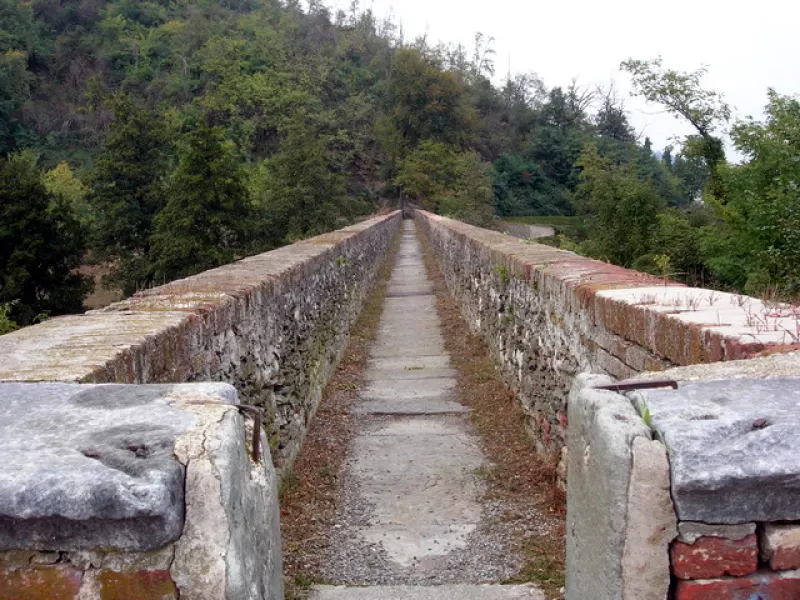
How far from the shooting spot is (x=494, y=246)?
27.4 feet

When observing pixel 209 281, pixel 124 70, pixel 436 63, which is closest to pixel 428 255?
pixel 209 281

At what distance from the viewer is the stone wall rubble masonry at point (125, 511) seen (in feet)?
5.22

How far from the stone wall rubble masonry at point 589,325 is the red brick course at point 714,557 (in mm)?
822

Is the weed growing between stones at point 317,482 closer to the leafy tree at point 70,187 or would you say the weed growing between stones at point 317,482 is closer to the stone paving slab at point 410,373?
the stone paving slab at point 410,373

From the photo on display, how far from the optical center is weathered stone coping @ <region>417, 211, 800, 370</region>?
2549mm

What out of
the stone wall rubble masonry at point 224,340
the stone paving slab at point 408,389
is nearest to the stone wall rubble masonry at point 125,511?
the stone wall rubble masonry at point 224,340

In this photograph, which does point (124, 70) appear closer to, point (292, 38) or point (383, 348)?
point (292, 38)

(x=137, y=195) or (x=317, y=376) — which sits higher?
(x=137, y=195)

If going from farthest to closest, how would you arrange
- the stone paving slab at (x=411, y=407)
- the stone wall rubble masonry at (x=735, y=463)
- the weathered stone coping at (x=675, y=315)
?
the stone paving slab at (x=411, y=407) < the weathered stone coping at (x=675, y=315) < the stone wall rubble masonry at (x=735, y=463)

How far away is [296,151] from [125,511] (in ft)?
108

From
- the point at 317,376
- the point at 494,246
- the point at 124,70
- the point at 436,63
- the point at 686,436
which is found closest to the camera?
the point at 686,436

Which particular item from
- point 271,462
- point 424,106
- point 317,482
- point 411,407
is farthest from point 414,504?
point 424,106

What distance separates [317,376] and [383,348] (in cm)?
292

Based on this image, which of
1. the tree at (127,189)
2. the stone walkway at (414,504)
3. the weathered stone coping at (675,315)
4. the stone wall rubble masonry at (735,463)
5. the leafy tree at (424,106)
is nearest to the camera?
the stone wall rubble masonry at (735,463)
